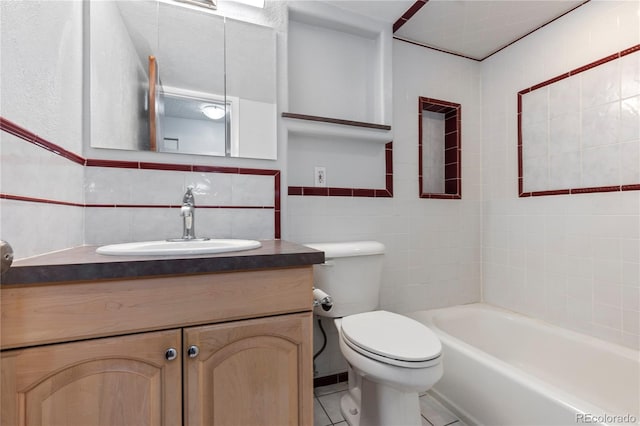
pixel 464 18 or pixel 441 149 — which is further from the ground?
pixel 464 18

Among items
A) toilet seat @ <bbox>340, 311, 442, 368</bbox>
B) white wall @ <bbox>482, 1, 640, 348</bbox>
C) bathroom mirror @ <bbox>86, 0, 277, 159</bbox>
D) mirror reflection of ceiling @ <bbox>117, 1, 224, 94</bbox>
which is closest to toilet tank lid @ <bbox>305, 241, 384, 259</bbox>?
toilet seat @ <bbox>340, 311, 442, 368</bbox>

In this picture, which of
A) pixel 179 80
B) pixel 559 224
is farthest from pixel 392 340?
pixel 179 80

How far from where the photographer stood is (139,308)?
→ 28.8 inches

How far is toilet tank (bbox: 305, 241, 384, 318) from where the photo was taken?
146 centimetres

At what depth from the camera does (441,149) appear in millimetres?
2160

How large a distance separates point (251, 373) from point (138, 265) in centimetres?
43

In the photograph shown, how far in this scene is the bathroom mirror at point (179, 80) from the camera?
4.06 feet

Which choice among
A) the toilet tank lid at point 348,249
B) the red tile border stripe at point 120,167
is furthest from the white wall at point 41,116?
the toilet tank lid at point 348,249

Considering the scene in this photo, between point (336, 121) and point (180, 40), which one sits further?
point (336, 121)

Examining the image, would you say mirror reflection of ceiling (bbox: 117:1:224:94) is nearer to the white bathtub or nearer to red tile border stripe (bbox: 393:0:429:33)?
red tile border stripe (bbox: 393:0:429:33)

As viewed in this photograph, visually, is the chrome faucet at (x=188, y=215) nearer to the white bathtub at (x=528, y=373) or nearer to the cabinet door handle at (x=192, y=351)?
the cabinet door handle at (x=192, y=351)

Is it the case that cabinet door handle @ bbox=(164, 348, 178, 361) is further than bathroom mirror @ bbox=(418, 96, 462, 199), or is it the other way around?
bathroom mirror @ bbox=(418, 96, 462, 199)

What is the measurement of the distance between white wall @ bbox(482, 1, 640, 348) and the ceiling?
111mm

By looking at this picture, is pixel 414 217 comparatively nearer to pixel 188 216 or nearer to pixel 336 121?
pixel 336 121
